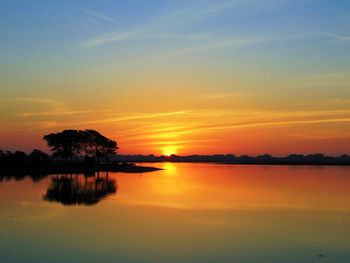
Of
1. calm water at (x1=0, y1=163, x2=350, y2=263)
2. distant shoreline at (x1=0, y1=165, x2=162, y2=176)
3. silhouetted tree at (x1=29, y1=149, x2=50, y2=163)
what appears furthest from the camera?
silhouetted tree at (x1=29, y1=149, x2=50, y2=163)

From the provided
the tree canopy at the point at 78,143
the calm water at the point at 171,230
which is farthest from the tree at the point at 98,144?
the calm water at the point at 171,230

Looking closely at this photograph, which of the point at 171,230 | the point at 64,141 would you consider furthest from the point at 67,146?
the point at 171,230

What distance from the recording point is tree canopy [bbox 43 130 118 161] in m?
100

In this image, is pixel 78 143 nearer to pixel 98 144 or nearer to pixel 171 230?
pixel 98 144

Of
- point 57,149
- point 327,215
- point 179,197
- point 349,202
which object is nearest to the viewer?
point 327,215

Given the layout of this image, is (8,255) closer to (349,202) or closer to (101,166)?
(349,202)

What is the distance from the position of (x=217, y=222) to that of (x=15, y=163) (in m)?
70.7

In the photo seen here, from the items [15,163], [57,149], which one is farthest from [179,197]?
[57,149]

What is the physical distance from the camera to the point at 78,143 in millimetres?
105625

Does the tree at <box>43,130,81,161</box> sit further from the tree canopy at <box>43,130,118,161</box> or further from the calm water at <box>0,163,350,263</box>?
the calm water at <box>0,163,350,263</box>

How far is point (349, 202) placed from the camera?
134 feet

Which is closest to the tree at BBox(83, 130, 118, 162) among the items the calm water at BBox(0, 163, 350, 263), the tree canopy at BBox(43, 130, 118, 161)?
the tree canopy at BBox(43, 130, 118, 161)

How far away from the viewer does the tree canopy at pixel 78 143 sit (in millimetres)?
100438

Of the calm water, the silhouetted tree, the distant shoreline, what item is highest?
the silhouetted tree
